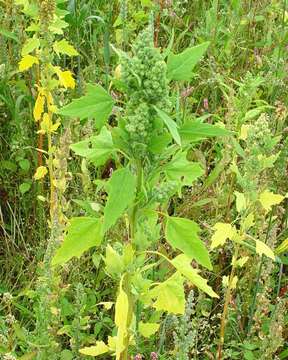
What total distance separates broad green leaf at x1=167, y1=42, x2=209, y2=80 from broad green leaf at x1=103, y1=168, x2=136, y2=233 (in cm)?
18

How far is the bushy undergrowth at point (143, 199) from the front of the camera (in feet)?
3.48

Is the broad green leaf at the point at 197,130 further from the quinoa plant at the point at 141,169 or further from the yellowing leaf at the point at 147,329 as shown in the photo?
the yellowing leaf at the point at 147,329

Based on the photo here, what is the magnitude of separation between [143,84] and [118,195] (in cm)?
19

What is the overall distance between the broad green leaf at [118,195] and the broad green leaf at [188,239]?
11cm

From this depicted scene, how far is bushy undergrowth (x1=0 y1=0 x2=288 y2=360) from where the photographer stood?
1.06 metres

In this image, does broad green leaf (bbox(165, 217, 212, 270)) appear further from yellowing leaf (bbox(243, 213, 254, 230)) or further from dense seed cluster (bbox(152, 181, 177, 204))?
yellowing leaf (bbox(243, 213, 254, 230))

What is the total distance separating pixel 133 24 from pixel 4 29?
2.13 feet

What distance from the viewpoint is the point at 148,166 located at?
3.66ft

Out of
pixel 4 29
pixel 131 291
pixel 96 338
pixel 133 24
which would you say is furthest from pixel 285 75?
pixel 131 291

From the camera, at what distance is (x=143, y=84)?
1.02 m

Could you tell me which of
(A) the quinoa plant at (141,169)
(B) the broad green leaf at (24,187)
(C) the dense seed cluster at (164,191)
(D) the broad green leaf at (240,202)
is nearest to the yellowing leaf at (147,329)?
(A) the quinoa plant at (141,169)

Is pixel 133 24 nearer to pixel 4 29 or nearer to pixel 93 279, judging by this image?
pixel 4 29

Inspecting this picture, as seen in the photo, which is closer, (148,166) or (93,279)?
(148,166)

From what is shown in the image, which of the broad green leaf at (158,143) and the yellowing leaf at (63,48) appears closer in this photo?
the broad green leaf at (158,143)
